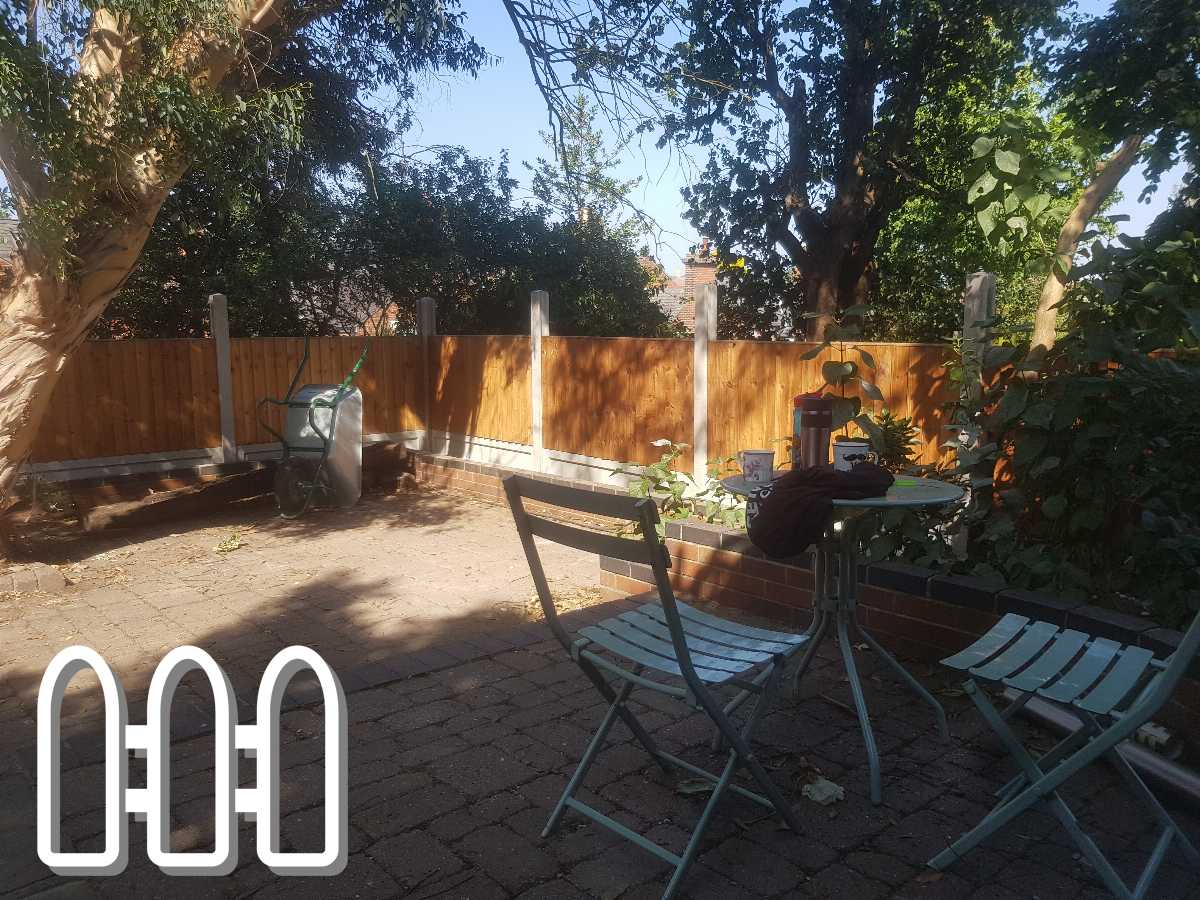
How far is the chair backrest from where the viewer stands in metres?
2.30

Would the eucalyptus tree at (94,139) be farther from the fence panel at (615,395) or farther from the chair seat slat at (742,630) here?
the chair seat slat at (742,630)

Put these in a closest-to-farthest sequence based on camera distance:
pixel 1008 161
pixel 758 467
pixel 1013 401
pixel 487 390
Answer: pixel 758 467 → pixel 1013 401 → pixel 1008 161 → pixel 487 390

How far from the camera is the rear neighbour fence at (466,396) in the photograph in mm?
7086

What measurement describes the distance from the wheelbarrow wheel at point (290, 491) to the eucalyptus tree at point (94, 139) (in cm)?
216

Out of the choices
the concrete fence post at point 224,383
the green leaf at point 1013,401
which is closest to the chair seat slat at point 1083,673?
the green leaf at point 1013,401

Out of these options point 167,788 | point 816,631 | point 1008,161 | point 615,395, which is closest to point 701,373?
point 615,395

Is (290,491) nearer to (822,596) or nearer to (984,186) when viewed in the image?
(822,596)

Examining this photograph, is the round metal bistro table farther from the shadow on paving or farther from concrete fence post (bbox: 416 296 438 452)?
concrete fence post (bbox: 416 296 438 452)

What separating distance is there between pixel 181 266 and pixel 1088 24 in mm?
10518

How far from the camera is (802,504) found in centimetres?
318

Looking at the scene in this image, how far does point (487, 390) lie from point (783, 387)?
4041 mm

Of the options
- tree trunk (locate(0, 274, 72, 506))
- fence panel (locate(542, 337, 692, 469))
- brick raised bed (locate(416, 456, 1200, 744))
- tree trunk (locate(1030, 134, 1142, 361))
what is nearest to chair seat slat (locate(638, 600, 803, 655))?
brick raised bed (locate(416, 456, 1200, 744))

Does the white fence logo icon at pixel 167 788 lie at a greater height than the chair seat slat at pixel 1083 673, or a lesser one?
lesser

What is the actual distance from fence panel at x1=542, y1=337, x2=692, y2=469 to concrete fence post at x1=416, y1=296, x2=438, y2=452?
225 cm
